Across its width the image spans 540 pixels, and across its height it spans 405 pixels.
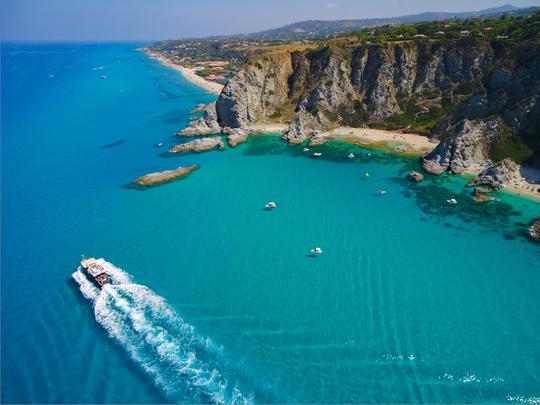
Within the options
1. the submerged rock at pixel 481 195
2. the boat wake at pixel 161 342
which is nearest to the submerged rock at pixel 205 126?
the boat wake at pixel 161 342

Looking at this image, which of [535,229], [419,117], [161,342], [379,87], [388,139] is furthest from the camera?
[379,87]

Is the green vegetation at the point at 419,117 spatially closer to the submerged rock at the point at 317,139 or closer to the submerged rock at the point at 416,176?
the submerged rock at the point at 317,139

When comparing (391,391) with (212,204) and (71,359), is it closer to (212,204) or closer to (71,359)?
(71,359)

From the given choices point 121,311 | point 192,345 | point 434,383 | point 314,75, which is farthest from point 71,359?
point 314,75

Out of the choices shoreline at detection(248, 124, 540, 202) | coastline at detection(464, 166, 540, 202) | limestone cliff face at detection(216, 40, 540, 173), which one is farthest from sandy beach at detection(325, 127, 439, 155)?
coastline at detection(464, 166, 540, 202)

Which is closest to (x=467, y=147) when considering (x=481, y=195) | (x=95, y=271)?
(x=481, y=195)

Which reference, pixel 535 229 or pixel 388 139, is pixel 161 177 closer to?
pixel 388 139
